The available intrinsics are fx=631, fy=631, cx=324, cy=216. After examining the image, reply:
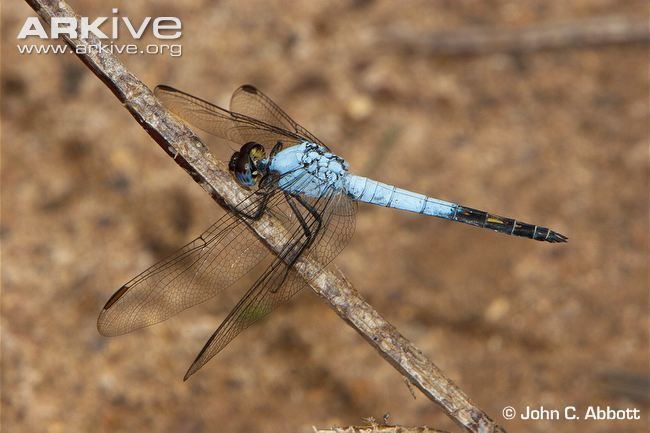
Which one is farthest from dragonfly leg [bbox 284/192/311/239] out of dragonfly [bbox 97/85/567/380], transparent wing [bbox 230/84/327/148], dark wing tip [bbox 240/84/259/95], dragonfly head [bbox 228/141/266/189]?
dark wing tip [bbox 240/84/259/95]

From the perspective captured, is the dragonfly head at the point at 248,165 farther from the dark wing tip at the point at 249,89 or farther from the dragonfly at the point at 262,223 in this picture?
the dark wing tip at the point at 249,89

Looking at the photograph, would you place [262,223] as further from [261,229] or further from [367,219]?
[367,219]

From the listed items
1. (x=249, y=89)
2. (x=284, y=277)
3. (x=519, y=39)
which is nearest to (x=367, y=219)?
(x=249, y=89)

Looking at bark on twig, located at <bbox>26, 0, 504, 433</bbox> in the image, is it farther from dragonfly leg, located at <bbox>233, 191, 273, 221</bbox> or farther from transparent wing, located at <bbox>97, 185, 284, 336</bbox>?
transparent wing, located at <bbox>97, 185, 284, 336</bbox>

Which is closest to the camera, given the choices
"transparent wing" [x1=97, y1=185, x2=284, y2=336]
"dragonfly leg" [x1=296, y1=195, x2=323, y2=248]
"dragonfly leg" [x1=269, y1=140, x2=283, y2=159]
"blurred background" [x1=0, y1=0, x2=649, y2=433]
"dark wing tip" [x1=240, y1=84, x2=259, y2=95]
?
"transparent wing" [x1=97, y1=185, x2=284, y2=336]

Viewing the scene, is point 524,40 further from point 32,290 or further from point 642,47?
point 32,290

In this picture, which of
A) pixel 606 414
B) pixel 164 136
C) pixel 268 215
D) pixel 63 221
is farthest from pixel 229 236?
pixel 606 414
